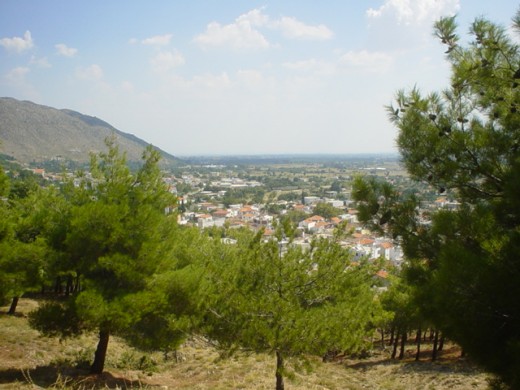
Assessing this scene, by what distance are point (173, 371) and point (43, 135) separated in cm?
15577

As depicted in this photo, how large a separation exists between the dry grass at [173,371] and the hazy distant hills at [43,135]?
390ft

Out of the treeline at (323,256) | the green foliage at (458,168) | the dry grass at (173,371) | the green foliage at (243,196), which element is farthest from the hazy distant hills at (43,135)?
the green foliage at (458,168)

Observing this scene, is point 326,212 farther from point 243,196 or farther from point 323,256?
point 323,256

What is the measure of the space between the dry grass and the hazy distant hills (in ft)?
390

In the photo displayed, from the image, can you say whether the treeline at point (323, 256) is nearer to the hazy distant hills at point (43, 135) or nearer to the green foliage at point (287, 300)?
the green foliage at point (287, 300)

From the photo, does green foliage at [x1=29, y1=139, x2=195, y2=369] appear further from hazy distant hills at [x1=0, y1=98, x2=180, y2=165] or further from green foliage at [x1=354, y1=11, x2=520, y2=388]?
hazy distant hills at [x1=0, y1=98, x2=180, y2=165]

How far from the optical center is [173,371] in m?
10.7

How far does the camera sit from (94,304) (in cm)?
662

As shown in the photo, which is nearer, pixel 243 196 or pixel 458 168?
pixel 458 168

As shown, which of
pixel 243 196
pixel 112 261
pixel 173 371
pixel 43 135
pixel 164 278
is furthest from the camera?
pixel 43 135

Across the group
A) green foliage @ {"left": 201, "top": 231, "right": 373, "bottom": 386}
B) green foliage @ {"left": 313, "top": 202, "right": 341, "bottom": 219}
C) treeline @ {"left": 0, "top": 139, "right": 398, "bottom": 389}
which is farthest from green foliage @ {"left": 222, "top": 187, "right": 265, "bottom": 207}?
green foliage @ {"left": 201, "top": 231, "right": 373, "bottom": 386}

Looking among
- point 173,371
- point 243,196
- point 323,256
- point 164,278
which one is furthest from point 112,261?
point 243,196

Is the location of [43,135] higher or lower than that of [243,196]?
higher

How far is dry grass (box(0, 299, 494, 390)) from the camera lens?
26.0 feet
